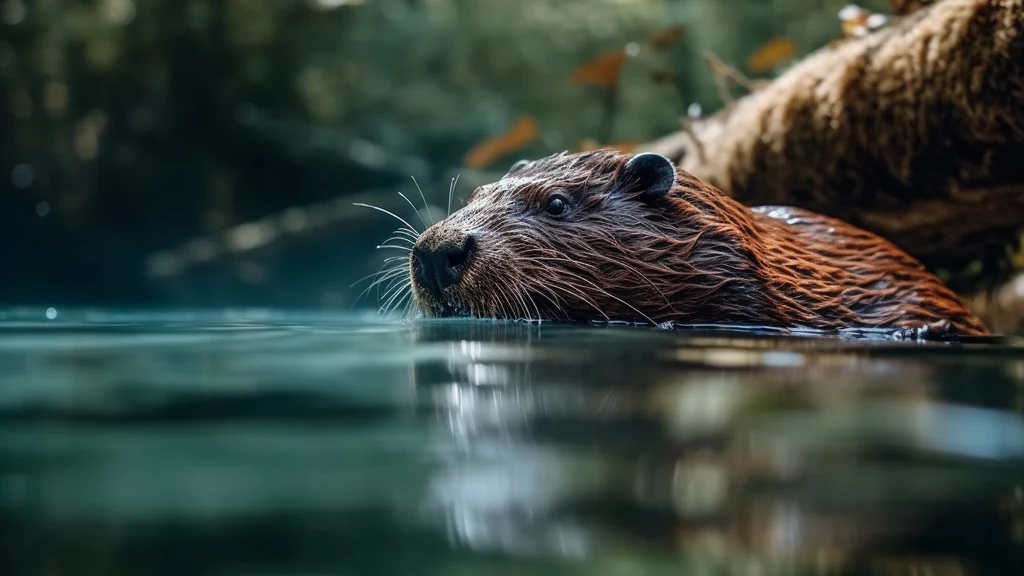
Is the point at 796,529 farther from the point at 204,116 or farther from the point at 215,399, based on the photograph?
the point at 204,116

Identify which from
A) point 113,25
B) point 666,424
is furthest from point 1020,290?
point 113,25

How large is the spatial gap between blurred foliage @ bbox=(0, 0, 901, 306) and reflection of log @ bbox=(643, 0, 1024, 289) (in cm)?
463

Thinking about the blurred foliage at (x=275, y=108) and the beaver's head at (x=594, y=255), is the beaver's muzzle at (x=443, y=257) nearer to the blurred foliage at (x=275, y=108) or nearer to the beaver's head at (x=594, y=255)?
the beaver's head at (x=594, y=255)

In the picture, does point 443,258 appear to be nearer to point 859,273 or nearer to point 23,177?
point 859,273

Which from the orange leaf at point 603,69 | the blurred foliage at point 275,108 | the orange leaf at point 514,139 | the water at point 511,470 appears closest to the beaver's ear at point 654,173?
the water at point 511,470

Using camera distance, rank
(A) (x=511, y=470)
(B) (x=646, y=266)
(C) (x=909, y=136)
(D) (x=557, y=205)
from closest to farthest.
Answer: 1. (A) (x=511, y=470)
2. (B) (x=646, y=266)
3. (D) (x=557, y=205)
4. (C) (x=909, y=136)

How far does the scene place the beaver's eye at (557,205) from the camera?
3551mm

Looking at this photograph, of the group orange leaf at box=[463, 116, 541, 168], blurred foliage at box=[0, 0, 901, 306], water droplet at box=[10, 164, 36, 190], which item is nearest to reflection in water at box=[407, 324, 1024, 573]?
orange leaf at box=[463, 116, 541, 168]

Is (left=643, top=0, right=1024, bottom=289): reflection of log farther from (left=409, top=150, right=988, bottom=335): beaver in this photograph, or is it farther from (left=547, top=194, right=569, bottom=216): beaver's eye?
(left=547, top=194, right=569, bottom=216): beaver's eye

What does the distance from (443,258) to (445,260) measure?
0.05ft

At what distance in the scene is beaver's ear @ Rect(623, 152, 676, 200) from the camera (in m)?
3.40

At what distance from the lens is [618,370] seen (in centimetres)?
182

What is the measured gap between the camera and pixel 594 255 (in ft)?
11.2

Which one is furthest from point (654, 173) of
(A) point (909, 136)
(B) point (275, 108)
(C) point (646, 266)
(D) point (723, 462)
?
(B) point (275, 108)
